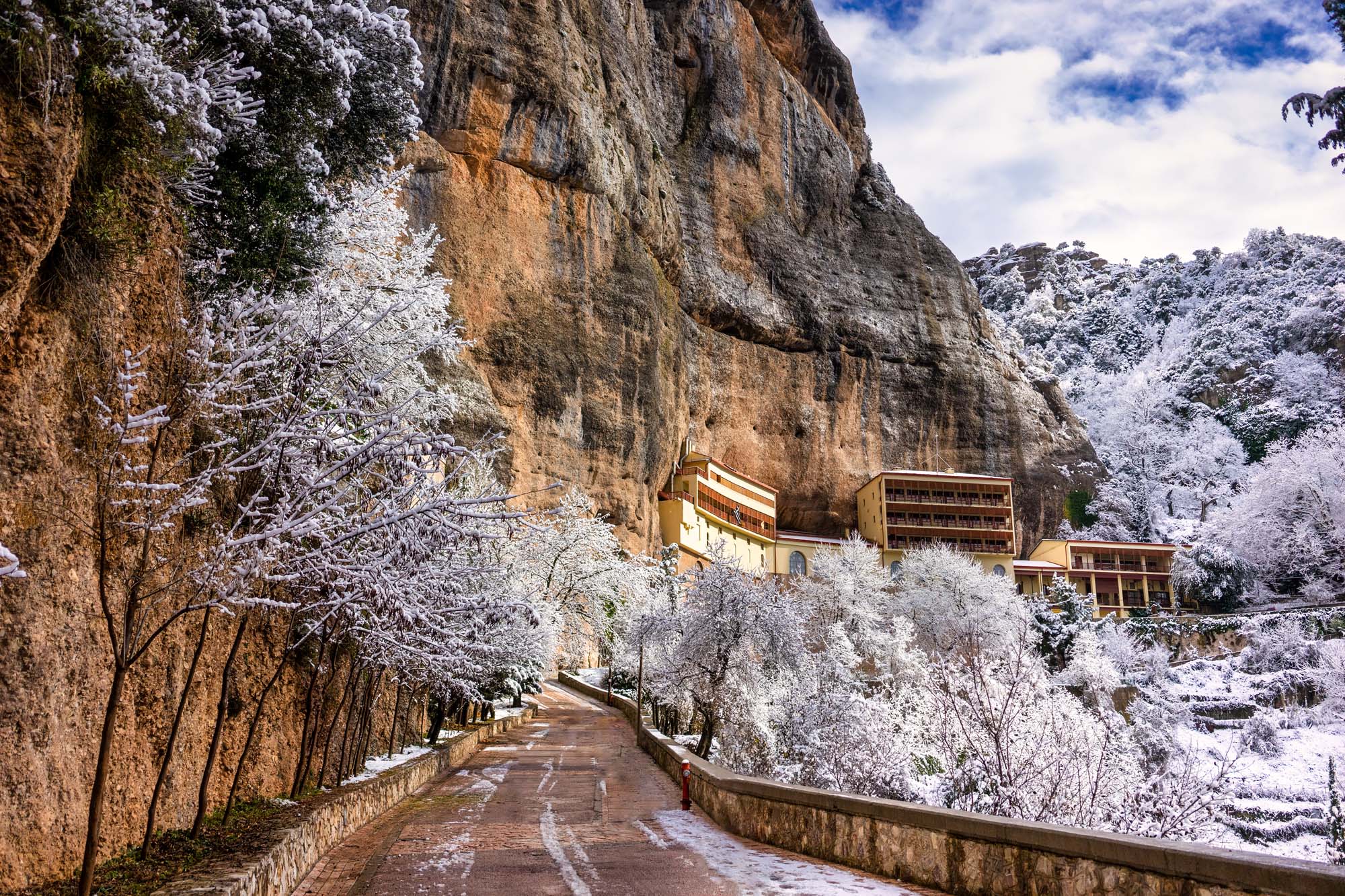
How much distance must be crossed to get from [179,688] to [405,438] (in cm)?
420

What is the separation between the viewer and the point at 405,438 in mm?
6914

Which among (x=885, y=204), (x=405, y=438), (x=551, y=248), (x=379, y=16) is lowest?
(x=405, y=438)

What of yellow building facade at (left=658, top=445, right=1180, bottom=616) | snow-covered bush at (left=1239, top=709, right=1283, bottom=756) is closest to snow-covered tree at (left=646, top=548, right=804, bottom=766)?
snow-covered bush at (left=1239, top=709, right=1283, bottom=756)

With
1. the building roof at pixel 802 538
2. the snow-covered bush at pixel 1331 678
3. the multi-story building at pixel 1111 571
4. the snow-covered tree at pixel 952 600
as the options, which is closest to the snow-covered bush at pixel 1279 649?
the snow-covered bush at pixel 1331 678

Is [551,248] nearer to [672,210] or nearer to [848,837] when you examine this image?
[672,210]

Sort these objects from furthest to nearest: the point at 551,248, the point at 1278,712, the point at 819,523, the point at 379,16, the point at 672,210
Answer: the point at 819,523 < the point at 672,210 < the point at 551,248 < the point at 1278,712 < the point at 379,16

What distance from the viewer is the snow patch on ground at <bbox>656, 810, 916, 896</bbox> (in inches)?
313

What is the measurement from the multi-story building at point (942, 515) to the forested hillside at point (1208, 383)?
40.9ft

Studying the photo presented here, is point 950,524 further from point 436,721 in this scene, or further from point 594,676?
point 436,721

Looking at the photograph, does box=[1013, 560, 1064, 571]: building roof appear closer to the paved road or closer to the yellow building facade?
the yellow building facade

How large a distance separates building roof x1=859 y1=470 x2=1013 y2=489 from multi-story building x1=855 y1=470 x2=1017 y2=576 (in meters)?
0.06

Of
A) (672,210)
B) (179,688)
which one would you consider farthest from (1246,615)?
(179,688)

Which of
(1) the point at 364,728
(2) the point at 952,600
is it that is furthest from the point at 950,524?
(1) the point at 364,728

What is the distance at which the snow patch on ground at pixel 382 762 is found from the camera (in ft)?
47.9
